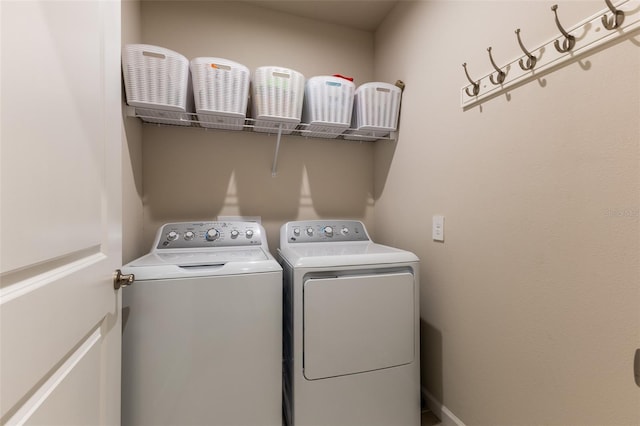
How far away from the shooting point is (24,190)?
1.55 ft

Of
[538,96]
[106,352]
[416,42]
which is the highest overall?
[416,42]

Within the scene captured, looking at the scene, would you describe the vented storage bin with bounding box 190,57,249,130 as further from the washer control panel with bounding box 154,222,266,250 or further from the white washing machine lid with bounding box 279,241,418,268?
the white washing machine lid with bounding box 279,241,418,268

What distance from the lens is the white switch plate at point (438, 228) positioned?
4.87ft

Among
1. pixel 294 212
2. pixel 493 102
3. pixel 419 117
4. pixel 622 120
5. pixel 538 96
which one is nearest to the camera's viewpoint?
pixel 622 120

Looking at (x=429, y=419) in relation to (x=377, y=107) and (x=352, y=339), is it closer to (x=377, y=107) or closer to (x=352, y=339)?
(x=352, y=339)

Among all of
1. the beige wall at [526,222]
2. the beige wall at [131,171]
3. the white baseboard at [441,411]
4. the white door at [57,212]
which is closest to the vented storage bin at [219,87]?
the beige wall at [131,171]

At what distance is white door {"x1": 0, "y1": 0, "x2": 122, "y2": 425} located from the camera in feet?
1.44

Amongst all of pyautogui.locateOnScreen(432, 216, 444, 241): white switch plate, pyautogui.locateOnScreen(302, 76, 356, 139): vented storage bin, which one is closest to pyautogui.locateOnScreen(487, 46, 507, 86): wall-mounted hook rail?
pyautogui.locateOnScreen(432, 216, 444, 241): white switch plate

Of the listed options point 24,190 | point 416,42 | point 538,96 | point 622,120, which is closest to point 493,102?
point 538,96

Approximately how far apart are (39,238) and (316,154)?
1.74 meters

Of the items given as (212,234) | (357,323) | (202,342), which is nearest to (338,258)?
(357,323)

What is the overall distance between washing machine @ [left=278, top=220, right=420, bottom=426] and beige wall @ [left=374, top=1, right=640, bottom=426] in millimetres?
264

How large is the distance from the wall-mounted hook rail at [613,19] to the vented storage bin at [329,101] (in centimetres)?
115

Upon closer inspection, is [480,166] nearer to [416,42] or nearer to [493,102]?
[493,102]
